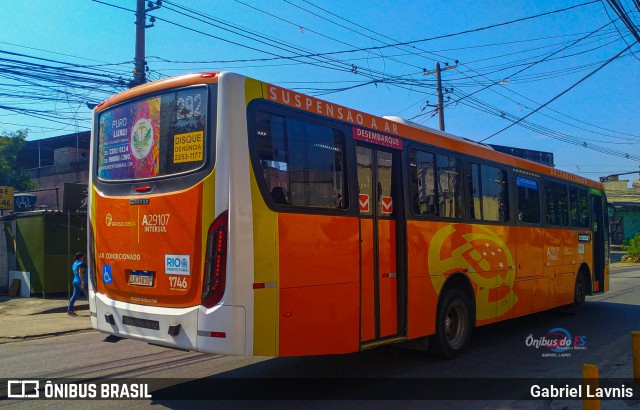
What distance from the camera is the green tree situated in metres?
22.8

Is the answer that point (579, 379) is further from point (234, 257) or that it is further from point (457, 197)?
point (234, 257)

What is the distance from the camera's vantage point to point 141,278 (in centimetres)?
563

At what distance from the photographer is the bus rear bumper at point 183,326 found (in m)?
4.85

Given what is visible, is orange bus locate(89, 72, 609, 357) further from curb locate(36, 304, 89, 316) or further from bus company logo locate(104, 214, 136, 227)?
curb locate(36, 304, 89, 316)

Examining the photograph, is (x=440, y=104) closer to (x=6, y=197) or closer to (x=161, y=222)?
(x=6, y=197)

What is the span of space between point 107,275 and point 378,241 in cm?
329

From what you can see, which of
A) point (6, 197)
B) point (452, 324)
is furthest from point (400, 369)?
point (6, 197)

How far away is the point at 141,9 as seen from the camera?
14945 mm

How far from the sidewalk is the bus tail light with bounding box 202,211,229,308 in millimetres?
7603

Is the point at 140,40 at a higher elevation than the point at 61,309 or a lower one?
higher

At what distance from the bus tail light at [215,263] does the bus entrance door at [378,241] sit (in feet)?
6.59

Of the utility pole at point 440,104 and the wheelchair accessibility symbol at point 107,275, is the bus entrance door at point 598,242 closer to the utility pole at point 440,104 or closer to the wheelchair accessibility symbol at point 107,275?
the utility pole at point 440,104

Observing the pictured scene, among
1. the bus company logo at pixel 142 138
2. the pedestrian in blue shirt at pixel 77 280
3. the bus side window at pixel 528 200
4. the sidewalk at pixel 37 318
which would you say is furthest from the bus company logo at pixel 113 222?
the pedestrian in blue shirt at pixel 77 280

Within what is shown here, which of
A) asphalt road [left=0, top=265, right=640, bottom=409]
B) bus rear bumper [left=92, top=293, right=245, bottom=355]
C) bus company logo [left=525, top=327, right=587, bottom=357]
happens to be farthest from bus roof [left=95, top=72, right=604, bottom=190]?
bus company logo [left=525, top=327, right=587, bottom=357]
